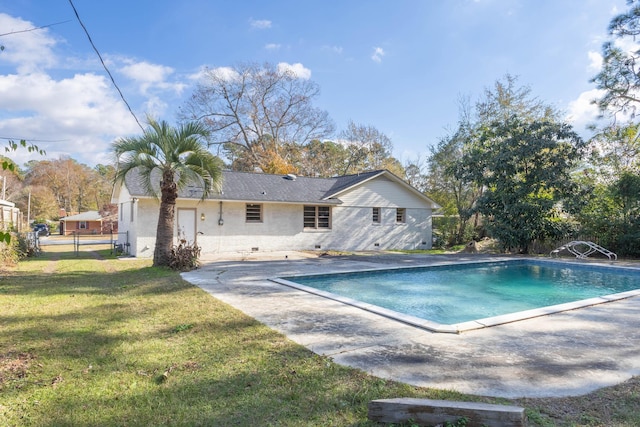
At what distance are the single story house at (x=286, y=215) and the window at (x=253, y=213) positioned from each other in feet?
0.16

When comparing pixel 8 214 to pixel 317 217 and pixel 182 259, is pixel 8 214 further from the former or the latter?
pixel 317 217

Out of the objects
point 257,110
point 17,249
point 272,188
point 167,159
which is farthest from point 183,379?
point 257,110

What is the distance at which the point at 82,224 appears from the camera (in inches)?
1612

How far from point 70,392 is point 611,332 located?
6565 millimetres

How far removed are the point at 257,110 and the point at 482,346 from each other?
33.2 m

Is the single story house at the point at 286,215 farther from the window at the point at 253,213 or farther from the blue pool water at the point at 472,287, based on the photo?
the blue pool water at the point at 472,287

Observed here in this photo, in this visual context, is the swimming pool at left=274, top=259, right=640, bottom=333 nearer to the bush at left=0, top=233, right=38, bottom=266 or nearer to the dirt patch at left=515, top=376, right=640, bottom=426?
the dirt patch at left=515, top=376, right=640, bottom=426

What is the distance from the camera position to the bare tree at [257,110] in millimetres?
33875

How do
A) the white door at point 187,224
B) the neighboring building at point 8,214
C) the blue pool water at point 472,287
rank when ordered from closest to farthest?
1. the blue pool water at point 472,287
2. the neighboring building at point 8,214
3. the white door at point 187,224

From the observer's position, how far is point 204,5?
1168 cm

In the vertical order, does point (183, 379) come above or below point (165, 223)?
below

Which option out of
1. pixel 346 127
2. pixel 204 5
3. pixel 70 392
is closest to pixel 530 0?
pixel 204 5

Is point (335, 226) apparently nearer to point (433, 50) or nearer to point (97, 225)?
Answer: point (433, 50)

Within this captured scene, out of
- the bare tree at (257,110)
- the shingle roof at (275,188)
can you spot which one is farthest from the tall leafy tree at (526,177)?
the bare tree at (257,110)
